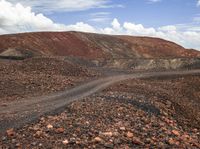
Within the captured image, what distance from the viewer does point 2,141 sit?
14094mm

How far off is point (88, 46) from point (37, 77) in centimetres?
4421

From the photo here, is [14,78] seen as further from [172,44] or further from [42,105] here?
[172,44]

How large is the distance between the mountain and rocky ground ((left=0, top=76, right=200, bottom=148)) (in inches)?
1487

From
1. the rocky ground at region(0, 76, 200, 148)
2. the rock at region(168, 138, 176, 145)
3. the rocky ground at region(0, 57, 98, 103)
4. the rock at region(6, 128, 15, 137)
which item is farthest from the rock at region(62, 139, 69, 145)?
the rocky ground at region(0, 57, 98, 103)

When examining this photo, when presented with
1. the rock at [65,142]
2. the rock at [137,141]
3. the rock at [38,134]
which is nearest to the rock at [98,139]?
the rock at [65,142]

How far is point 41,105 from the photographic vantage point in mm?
22438

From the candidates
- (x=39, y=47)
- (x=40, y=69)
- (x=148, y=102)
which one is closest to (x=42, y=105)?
(x=148, y=102)

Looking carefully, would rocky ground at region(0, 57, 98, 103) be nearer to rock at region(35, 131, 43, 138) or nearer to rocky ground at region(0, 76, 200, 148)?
rocky ground at region(0, 76, 200, 148)

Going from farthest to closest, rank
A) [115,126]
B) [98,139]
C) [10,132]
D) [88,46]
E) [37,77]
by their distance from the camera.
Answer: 1. [88,46]
2. [37,77]
3. [115,126]
4. [10,132]
5. [98,139]

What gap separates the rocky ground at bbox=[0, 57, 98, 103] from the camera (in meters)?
27.9

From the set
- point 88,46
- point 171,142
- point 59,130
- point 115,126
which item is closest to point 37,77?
point 115,126

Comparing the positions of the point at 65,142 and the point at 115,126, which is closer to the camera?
the point at 65,142

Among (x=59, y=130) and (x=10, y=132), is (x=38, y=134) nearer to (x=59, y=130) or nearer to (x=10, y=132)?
(x=59, y=130)

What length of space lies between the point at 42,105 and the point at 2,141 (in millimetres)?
8327
